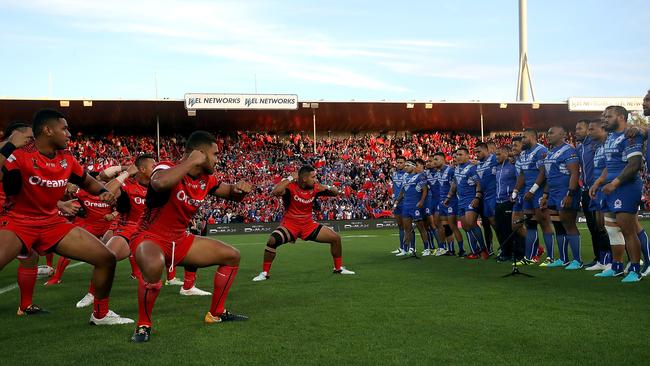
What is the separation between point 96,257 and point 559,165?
8494 mm

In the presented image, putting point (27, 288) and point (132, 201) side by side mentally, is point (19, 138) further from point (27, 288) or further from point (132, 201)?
point (132, 201)

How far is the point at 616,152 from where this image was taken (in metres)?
9.17

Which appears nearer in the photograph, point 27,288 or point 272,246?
point 27,288

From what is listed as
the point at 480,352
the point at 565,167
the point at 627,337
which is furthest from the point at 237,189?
the point at 565,167

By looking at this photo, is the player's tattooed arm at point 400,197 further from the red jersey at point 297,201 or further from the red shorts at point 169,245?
the red shorts at point 169,245

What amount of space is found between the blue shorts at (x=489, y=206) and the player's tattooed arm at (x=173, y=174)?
31.2 ft

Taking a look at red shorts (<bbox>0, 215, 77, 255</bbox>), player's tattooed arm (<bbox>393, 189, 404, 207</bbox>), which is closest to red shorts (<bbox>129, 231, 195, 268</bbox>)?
red shorts (<bbox>0, 215, 77, 255</bbox>)

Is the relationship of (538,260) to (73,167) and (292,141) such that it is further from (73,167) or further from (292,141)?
(292,141)

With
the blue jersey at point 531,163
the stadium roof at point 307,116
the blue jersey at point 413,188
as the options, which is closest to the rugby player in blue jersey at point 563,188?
the blue jersey at point 531,163

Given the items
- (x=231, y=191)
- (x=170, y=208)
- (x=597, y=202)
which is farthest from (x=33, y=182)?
(x=597, y=202)

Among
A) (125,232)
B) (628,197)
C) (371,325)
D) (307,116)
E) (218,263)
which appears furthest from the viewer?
(307,116)

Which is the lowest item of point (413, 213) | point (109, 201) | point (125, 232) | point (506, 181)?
point (413, 213)

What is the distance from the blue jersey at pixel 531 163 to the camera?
12250 millimetres

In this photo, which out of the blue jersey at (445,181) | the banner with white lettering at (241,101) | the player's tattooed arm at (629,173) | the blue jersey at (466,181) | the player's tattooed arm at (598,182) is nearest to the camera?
the player's tattooed arm at (629,173)
